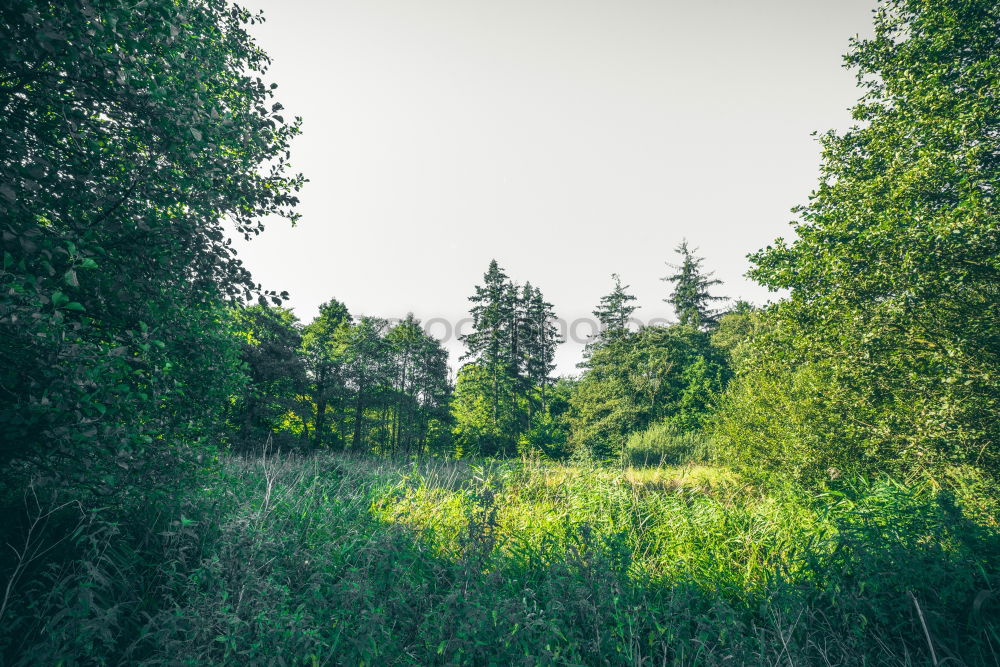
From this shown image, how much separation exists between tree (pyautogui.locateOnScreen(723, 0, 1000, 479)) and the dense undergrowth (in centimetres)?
171

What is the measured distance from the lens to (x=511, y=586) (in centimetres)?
376

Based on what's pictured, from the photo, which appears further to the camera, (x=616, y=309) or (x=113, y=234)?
(x=616, y=309)

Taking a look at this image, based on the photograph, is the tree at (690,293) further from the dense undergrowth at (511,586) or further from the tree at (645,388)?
the dense undergrowth at (511,586)

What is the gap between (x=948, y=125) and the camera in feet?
21.9

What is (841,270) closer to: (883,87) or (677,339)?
(883,87)

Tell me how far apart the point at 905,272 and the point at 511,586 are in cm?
795

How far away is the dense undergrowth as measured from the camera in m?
2.55

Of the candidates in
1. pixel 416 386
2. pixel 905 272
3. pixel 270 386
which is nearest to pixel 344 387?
pixel 270 386

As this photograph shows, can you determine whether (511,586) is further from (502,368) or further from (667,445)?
(502,368)

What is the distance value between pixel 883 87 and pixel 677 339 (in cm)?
1921

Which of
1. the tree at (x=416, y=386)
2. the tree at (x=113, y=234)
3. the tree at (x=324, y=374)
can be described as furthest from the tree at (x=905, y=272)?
the tree at (x=416, y=386)

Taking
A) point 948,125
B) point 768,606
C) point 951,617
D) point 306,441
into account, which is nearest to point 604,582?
point 768,606

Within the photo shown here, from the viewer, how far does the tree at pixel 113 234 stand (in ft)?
6.85

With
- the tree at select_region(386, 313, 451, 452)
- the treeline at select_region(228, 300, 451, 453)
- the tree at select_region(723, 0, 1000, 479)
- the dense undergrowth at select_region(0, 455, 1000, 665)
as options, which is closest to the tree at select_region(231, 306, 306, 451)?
the treeline at select_region(228, 300, 451, 453)
